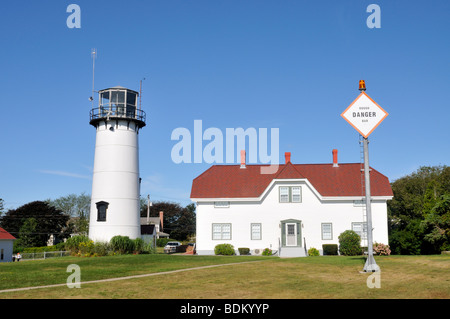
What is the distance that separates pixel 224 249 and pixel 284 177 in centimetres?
838

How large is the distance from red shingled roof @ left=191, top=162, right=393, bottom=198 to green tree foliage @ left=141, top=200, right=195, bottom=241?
45.4m

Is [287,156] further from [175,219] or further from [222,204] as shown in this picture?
[175,219]

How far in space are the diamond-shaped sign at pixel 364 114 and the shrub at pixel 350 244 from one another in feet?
65.8

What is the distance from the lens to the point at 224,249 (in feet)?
125

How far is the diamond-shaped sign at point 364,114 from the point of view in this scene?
55.8 feet

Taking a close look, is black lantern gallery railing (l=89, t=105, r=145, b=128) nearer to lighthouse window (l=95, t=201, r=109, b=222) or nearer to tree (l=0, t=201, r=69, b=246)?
lighthouse window (l=95, t=201, r=109, b=222)

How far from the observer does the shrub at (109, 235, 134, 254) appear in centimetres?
3369

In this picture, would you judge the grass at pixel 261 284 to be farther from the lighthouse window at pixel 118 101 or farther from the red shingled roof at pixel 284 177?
the lighthouse window at pixel 118 101

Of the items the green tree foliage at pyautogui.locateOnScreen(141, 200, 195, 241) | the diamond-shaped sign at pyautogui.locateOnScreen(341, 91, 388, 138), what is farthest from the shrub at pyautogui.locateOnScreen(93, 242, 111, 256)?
the green tree foliage at pyautogui.locateOnScreen(141, 200, 195, 241)

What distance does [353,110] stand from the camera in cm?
1730

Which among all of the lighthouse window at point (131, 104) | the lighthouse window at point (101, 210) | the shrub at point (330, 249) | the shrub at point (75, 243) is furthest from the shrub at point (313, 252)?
the lighthouse window at point (131, 104)

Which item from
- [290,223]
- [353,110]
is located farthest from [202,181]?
[353,110]

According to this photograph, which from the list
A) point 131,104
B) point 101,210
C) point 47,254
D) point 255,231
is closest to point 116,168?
point 101,210
